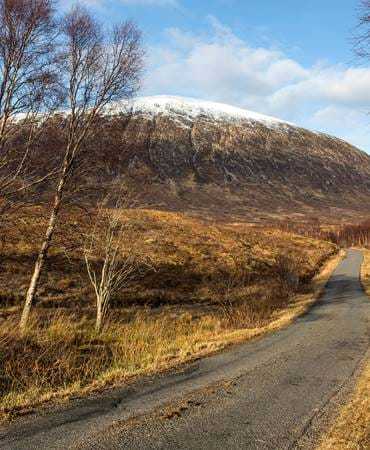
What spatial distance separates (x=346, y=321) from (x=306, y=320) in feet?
5.47

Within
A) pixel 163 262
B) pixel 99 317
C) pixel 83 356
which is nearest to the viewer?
pixel 83 356

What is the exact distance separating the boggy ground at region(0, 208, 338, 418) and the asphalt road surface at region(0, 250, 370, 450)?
0.73 m

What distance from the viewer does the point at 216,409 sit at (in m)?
7.37

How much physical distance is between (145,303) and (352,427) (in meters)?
18.7

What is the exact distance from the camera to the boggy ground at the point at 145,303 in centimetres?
921

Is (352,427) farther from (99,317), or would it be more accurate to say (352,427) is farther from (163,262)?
(163,262)

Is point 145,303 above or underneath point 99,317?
underneath

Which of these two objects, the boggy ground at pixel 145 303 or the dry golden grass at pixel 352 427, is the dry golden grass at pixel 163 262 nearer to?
the boggy ground at pixel 145 303

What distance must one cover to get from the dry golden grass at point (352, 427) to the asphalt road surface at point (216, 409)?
0.73 feet

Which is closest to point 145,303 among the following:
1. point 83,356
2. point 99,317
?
point 99,317

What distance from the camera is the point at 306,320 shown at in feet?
62.3

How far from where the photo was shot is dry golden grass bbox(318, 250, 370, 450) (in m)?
6.23

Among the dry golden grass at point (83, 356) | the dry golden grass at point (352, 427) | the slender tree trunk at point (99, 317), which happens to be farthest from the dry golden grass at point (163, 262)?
the dry golden grass at point (352, 427)

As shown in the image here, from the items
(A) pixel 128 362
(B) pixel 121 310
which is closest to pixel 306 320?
(B) pixel 121 310
